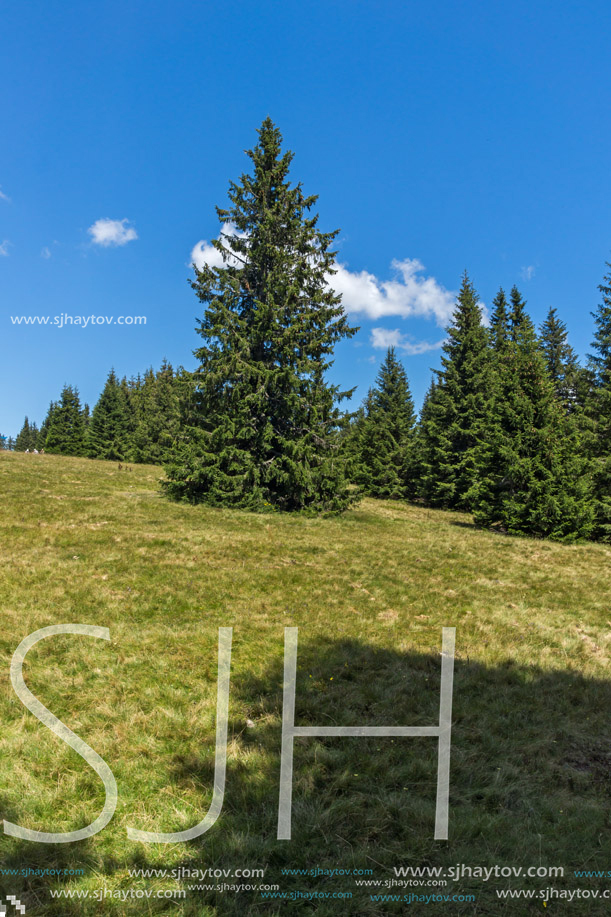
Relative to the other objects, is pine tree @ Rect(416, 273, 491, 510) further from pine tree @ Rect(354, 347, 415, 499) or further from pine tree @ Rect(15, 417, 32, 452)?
pine tree @ Rect(15, 417, 32, 452)

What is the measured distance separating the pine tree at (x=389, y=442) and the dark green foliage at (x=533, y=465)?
12862 millimetres

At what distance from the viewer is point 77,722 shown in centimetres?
464

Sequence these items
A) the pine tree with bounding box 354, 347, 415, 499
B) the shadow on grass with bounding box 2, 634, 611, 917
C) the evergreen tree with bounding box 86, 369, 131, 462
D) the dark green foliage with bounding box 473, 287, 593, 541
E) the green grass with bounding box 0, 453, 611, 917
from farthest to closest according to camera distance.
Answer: the evergreen tree with bounding box 86, 369, 131, 462, the pine tree with bounding box 354, 347, 415, 499, the dark green foliage with bounding box 473, 287, 593, 541, the green grass with bounding box 0, 453, 611, 917, the shadow on grass with bounding box 2, 634, 611, 917

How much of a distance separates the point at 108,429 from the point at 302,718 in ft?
212

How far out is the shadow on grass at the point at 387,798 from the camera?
120 inches

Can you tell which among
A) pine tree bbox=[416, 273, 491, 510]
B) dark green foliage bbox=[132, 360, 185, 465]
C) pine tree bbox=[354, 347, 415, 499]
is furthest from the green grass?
dark green foliage bbox=[132, 360, 185, 465]

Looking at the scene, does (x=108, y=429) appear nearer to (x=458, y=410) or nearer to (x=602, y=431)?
(x=458, y=410)

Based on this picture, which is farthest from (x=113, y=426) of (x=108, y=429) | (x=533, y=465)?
(x=533, y=465)

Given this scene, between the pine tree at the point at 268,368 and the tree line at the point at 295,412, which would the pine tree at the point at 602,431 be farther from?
the pine tree at the point at 268,368

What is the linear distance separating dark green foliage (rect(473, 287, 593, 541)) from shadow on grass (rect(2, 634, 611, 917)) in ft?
46.7

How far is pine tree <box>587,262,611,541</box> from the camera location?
20469 mm

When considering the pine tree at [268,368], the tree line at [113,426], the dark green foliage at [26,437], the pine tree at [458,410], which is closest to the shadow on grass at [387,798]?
the pine tree at [268,368]

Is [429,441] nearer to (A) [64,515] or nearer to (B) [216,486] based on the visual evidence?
(B) [216,486]

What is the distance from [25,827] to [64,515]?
12.2m
